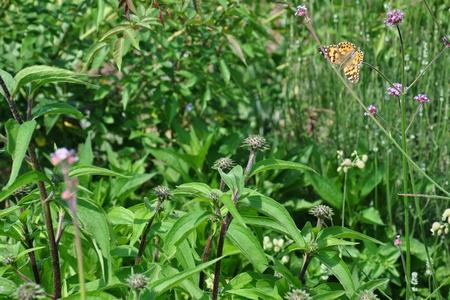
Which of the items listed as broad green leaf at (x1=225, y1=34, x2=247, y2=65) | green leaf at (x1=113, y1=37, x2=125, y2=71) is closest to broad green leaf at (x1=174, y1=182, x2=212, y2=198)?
green leaf at (x1=113, y1=37, x2=125, y2=71)

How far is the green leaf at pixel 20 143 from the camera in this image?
186 centimetres

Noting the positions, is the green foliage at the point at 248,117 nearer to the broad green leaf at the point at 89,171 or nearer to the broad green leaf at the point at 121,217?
the broad green leaf at the point at 121,217

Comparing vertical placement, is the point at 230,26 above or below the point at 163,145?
above

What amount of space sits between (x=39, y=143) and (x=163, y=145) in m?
0.63

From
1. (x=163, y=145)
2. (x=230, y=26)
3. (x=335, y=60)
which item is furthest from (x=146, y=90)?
(x=335, y=60)

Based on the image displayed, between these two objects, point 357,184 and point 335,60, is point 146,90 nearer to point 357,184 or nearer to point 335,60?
point 357,184

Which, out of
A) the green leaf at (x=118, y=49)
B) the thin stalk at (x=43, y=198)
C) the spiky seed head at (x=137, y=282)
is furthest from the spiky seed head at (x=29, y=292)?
the green leaf at (x=118, y=49)

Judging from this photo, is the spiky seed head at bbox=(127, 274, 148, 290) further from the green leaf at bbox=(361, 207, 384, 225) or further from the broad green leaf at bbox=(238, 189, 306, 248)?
the green leaf at bbox=(361, 207, 384, 225)

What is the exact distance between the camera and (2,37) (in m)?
4.30

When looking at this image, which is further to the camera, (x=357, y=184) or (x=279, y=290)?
(x=357, y=184)

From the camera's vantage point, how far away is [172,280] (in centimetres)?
194

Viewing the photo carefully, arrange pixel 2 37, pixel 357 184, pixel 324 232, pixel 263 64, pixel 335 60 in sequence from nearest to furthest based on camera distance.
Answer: pixel 324 232 → pixel 335 60 → pixel 357 184 → pixel 2 37 → pixel 263 64

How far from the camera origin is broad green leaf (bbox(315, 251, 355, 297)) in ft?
7.44

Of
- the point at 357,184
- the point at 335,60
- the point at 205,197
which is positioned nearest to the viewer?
the point at 205,197
